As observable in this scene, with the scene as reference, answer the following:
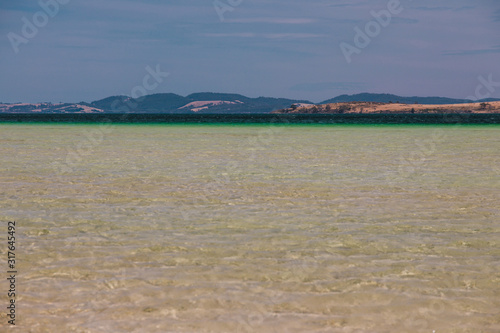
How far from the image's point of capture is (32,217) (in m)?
10.0

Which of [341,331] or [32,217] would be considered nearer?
[341,331]

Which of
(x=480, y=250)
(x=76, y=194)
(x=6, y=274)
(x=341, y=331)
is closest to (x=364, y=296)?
(x=341, y=331)

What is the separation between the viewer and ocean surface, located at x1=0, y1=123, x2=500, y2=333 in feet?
17.6

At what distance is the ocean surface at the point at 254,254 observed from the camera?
5371 mm

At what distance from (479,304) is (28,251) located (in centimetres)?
566

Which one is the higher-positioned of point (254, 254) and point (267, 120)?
point (267, 120)

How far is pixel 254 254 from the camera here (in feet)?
24.7

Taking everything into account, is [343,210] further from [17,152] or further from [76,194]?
[17,152]

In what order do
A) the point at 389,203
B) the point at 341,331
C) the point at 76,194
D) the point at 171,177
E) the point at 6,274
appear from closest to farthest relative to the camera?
the point at 341,331, the point at 6,274, the point at 389,203, the point at 76,194, the point at 171,177

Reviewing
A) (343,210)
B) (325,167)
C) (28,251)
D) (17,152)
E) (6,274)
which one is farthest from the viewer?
(17,152)

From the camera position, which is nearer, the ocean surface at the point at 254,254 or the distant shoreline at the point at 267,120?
the ocean surface at the point at 254,254

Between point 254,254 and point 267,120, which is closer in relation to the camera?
point 254,254

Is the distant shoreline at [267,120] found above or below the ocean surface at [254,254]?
above

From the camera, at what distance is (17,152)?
2538 centimetres
